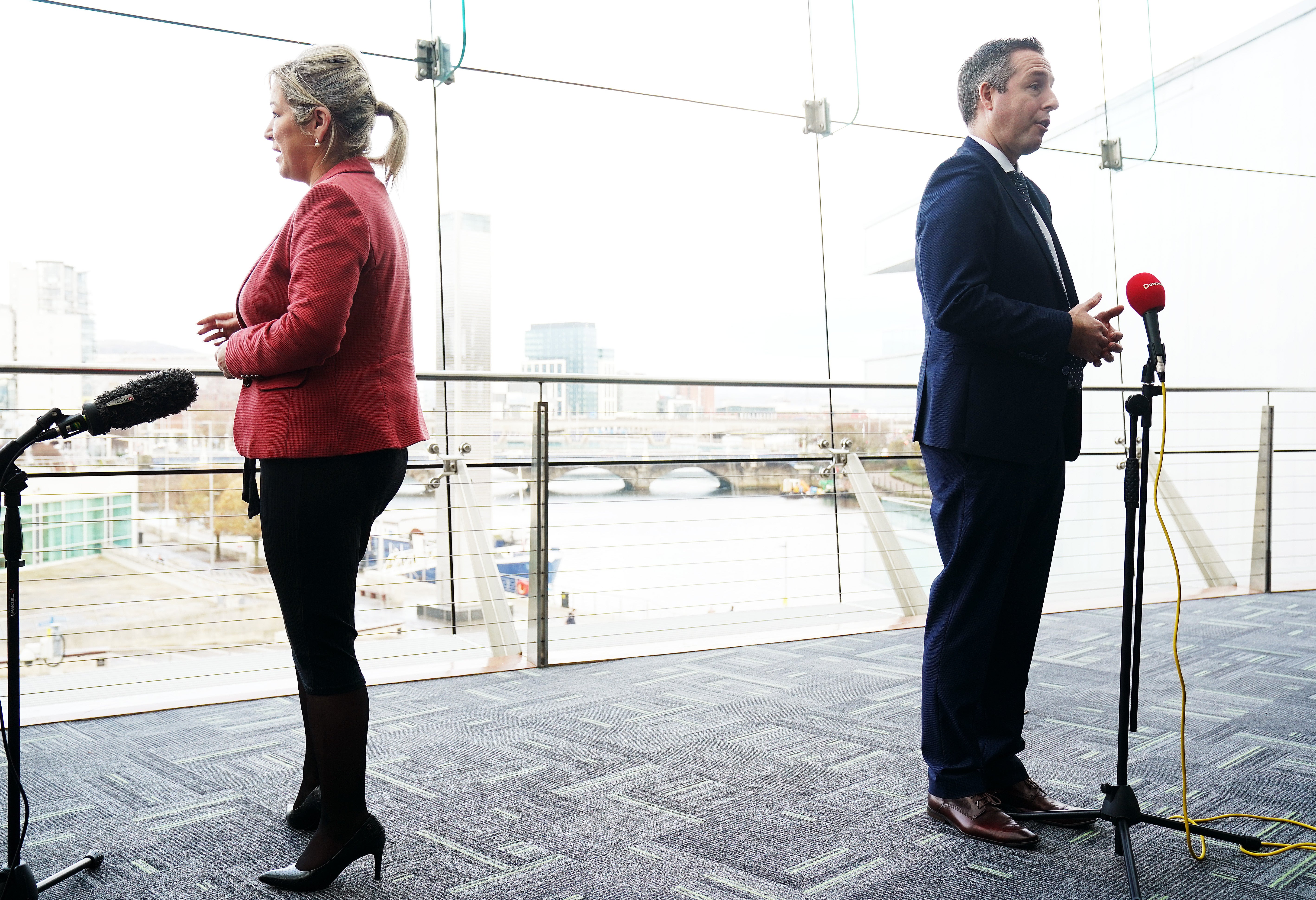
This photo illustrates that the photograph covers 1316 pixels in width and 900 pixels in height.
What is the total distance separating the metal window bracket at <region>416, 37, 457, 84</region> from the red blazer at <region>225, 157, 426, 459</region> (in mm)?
2292

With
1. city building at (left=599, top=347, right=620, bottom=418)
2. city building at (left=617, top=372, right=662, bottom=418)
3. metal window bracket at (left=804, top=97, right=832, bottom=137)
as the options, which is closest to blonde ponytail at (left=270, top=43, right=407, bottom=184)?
city building at (left=599, top=347, right=620, bottom=418)

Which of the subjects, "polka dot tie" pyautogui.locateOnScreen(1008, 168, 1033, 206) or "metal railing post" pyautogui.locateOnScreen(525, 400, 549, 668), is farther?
"metal railing post" pyautogui.locateOnScreen(525, 400, 549, 668)

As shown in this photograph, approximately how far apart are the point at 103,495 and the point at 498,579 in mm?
1442

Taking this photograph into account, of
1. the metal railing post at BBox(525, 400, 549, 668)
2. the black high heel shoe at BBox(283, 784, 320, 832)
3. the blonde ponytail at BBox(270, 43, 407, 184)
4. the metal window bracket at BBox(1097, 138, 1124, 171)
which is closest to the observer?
the blonde ponytail at BBox(270, 43, 407, 184)

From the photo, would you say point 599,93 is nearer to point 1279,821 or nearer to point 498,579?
point 498,579

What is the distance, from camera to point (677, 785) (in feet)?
5.36

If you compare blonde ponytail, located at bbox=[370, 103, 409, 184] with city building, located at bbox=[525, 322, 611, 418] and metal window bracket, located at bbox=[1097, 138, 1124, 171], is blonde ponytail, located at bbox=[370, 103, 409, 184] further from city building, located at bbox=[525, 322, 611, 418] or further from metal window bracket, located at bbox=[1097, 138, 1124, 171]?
metal window bracket, located at bbox=[1097, 138, 1124, 171]

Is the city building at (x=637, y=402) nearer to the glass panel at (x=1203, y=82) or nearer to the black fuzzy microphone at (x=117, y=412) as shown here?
the black fuzzy microphone at (x=117, y=412)

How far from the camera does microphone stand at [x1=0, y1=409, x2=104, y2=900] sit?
1101 millimetres

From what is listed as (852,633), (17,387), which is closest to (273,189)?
(17,387)

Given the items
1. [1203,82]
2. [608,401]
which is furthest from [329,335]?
[1203,82]

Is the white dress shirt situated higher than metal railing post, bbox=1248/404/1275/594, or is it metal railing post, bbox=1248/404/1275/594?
the white dress shirt

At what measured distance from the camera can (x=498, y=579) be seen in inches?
104


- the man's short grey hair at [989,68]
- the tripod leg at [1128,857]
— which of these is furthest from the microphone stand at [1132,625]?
the man's short grey hair at [989,68]
